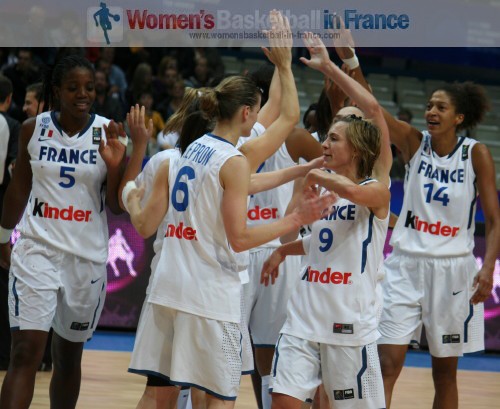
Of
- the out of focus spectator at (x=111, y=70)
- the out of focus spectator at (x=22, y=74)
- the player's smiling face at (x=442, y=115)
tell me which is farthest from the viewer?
the out of focus spectator at (x=111, y=70)

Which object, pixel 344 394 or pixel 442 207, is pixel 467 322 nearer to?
pixel 442 207

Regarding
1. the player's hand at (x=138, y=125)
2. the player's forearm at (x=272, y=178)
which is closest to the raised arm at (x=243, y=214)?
the player's forearm at (x=272, y=178)

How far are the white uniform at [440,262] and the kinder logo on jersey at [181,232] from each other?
2.04 m

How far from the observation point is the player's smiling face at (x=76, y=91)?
18.2 ft

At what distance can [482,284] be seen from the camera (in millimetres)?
6109

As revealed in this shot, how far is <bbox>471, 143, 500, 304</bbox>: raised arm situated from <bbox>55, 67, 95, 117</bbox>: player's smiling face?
8.08 feet

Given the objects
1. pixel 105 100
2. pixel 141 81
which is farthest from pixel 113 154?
pixel 141 81

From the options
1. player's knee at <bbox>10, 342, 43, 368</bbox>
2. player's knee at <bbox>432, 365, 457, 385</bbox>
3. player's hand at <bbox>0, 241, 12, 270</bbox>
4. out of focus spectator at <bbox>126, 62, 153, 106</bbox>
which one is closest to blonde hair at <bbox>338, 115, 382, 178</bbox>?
player's knee at <bbox>432, 365, 457, 385</bbox>

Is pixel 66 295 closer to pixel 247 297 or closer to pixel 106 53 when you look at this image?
pixel 247 297

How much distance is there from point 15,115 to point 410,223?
6.81 m

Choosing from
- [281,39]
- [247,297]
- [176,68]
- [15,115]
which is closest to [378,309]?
[247,297]

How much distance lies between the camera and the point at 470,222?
20.8 ft

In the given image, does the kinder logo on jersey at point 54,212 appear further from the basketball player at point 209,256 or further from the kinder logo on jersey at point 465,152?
the kinder logo on jersey at point 465,152

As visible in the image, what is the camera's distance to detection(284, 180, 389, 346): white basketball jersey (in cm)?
496
